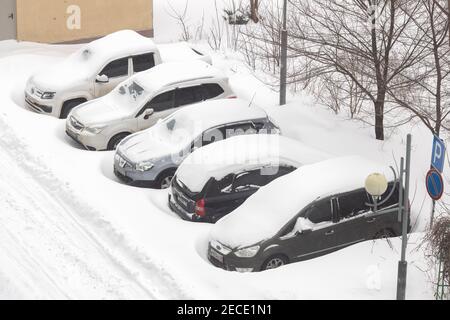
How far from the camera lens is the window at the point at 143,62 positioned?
2061cm

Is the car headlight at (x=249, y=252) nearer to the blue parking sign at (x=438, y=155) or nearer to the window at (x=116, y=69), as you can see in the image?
the blue parking sign at (x=438, y=155)

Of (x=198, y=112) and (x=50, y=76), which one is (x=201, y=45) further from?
(x=198, y=112)

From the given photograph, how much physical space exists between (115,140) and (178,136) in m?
2.00

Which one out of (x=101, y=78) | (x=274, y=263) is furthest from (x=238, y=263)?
(x=101, y=78)

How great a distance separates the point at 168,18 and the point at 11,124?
9515mm

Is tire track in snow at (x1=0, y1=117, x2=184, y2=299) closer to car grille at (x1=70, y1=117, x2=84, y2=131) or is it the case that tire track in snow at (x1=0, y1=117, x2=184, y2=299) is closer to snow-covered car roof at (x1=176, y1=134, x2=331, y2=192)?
car grille at (x1=70, y1=117, x2=84, y2=131)

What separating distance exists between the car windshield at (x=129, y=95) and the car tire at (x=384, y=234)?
601 centimetres

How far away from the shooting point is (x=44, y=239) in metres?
14.7

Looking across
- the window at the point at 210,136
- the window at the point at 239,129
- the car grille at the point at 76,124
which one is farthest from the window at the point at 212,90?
the car grille at the point at 76,124

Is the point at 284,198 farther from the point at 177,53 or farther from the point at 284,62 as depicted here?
the point at 177,53

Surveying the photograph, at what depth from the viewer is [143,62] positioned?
20.7 meters

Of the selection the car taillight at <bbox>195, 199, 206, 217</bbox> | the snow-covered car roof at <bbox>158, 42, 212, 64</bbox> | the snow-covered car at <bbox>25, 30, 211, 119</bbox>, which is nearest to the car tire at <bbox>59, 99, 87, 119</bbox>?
the snow-covered car at <bbox>25, 30, 211, 119</bbox>

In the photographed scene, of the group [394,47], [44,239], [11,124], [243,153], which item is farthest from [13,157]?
[394,47]

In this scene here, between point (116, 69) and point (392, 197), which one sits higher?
point (116, 69)
